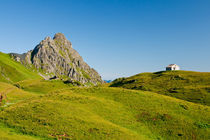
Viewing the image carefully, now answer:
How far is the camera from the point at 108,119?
113 ft

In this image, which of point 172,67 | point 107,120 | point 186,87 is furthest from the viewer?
point 172,67

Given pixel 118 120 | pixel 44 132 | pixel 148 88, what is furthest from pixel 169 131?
pixel 148 88

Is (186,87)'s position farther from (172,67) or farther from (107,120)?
(107,120)

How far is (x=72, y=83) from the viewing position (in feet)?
500

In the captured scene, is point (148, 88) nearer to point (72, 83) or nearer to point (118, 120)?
point (118, 120)

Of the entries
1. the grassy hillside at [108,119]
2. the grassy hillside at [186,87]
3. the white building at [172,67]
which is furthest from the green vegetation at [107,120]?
the white building at [172,67]

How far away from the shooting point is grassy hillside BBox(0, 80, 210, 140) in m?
28.2

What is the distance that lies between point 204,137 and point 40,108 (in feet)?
115

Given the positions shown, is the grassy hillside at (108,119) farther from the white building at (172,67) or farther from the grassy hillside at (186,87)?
the white building at (172,67)

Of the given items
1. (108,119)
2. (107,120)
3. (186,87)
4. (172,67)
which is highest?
(172,67)

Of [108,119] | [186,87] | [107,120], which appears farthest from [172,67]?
[107,120]

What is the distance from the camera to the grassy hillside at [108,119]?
28.2 metres

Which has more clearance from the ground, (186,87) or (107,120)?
(186,87)

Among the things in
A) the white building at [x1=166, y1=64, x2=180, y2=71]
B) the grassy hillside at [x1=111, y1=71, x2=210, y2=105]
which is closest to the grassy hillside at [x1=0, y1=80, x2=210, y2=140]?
the grassy hillside at [x1=111, y1=71, x2=210, y2=105]
